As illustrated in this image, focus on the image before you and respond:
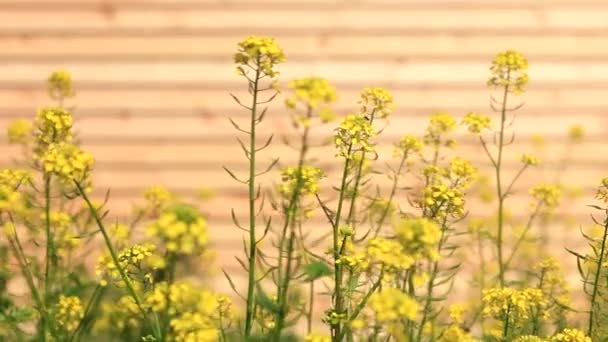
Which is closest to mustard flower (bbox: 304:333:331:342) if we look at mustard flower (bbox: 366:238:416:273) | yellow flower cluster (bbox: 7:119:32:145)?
mustard flower (bbox: 366:238:416:273)

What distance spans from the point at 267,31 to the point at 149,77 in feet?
1.58

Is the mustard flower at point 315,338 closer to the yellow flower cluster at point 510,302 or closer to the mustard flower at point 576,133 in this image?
the yellow flower cluster at point 510,302

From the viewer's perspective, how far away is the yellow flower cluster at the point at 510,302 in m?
1.63

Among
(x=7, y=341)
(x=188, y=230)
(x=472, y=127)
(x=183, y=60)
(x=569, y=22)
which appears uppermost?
(x=569, y=22)

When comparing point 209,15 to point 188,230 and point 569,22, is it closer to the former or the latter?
point 569,22

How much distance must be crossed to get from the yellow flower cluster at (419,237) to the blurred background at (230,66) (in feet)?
6.29

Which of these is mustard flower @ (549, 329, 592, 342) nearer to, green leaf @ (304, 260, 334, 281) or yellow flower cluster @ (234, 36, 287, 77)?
green leaf @ (304, 260, 334, 281)

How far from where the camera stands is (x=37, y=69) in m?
3.20

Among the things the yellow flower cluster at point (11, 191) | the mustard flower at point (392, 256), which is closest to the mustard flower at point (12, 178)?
the yellow flower cluster at point (11, 191)

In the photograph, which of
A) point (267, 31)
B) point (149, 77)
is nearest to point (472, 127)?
point (267, 31)

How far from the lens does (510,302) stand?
1.64 meters

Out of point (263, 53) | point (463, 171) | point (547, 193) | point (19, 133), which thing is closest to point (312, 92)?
point (263, 53)

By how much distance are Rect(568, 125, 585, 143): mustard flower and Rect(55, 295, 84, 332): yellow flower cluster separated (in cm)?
209

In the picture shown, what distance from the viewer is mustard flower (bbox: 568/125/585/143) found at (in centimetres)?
322
